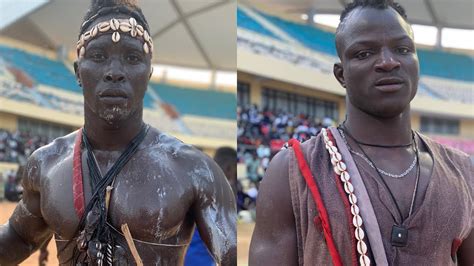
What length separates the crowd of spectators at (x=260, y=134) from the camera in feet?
55.6

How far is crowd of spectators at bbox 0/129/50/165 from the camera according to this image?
18688 millimetres

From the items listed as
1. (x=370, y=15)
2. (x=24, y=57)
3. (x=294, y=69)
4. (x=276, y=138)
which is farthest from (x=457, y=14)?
(x=370, y=15)

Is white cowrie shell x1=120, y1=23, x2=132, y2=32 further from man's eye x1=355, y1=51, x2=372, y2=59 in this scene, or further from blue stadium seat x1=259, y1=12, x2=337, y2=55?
blue stadium seat x1=259, y1=12, x2=337, y2=55

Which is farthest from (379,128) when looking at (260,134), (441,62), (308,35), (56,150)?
(441,62)

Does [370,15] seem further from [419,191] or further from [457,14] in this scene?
[457,14]

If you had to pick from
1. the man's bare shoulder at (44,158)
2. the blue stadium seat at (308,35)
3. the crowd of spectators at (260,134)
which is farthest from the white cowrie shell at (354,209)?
the blue stadium seat at (308,35)

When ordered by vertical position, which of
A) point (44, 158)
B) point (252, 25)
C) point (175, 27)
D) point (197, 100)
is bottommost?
point (44, 158)

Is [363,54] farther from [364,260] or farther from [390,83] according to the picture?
[364,260]

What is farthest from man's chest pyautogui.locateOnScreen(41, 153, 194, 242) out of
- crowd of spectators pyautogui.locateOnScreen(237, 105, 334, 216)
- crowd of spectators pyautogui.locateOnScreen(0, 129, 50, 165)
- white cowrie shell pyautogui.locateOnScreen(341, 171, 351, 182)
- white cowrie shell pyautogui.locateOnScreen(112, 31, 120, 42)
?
crowd of spectators pyautogui.locateOnScreen(0, 129, 50, 165)

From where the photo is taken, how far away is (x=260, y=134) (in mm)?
18688

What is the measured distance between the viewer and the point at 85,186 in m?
1.97

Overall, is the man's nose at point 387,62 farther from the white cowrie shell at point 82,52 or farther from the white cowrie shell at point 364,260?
the white cowrie shell at point 82,52

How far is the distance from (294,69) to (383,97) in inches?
796

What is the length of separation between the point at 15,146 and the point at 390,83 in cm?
1857
